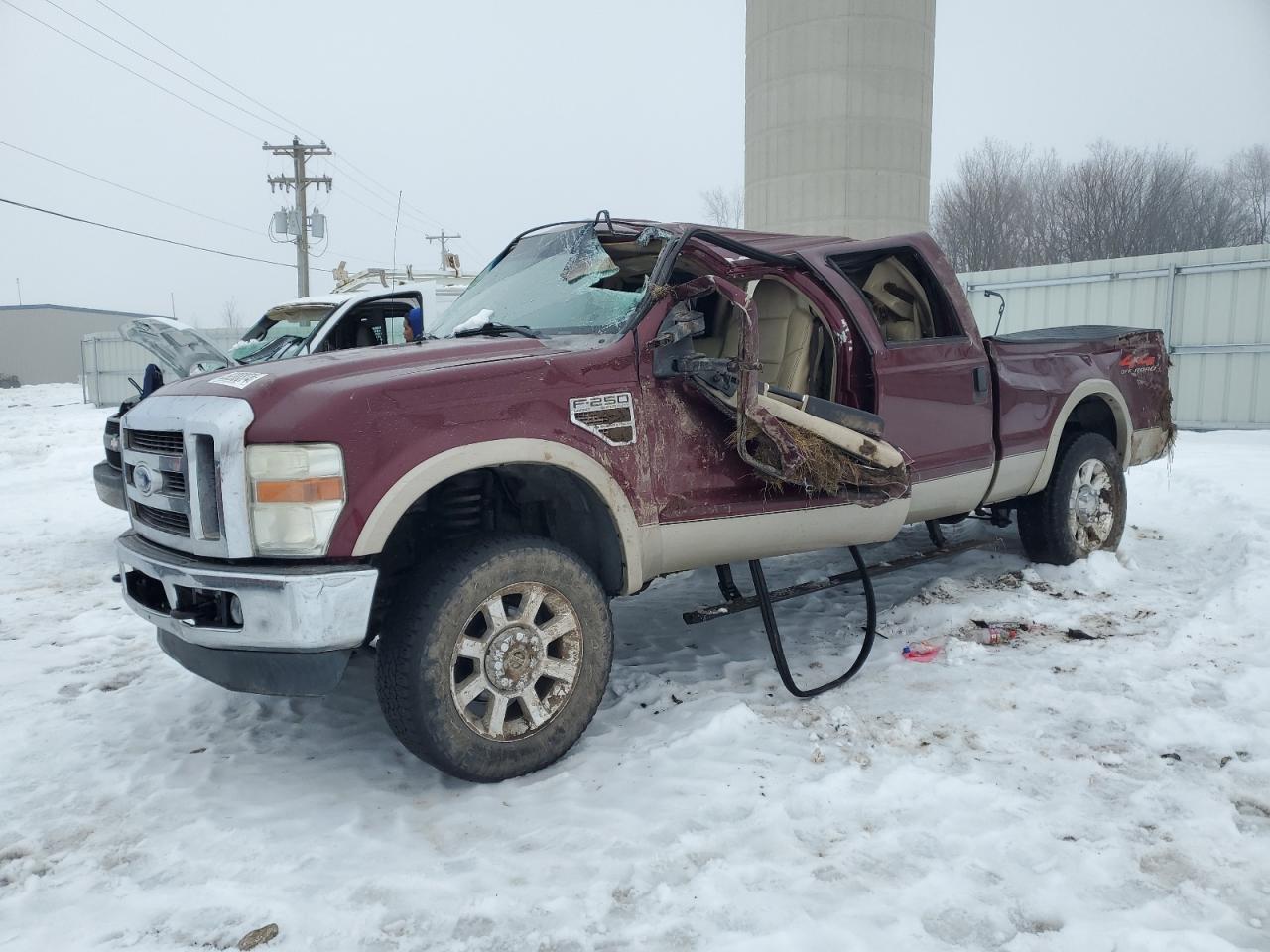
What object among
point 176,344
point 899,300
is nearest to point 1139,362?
point 899,300

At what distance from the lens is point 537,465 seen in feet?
11.3

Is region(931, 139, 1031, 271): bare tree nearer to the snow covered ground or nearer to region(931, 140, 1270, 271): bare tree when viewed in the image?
region(931, 140, 1270, 271): bare tree

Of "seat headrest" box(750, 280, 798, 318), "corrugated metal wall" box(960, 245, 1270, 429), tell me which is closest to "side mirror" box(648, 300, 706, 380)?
"seat headrest" box(750, 280, 798, 318)

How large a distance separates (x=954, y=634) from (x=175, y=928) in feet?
12.5

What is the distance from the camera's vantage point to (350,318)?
325 inches

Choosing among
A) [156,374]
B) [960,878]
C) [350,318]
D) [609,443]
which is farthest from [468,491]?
[350,318]

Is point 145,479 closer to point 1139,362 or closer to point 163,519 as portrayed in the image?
point 163,519

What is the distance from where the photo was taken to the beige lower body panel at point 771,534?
3750 millimetres

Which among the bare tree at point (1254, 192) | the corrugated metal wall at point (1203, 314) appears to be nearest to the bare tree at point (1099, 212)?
the bare tree at point (1254, 192)

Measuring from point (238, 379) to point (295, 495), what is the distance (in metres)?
0.62

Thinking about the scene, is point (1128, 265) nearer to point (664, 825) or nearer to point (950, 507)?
point (950, 507)

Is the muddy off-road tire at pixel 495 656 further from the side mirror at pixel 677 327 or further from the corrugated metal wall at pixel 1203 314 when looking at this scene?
the corrugated metal wall at pixel 1203 314

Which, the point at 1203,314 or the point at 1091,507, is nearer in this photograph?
the point at 1091,507

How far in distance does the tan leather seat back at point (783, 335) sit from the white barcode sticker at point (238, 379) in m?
2.29
